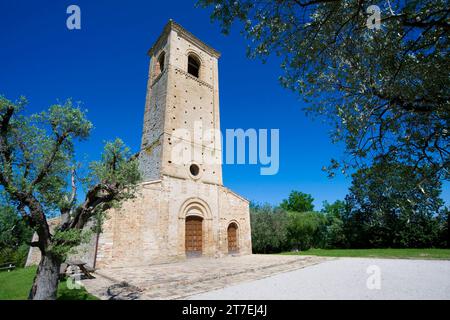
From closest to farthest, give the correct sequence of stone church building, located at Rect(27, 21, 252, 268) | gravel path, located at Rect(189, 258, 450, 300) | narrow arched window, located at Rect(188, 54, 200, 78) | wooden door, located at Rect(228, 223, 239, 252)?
gravel path, located at Rect(189, 258, 450, 300), stone church building, located at Rect(27, 21, 252, 268), wooden door, located at Rect(228, 223, 239, 252), narrow arched window, located at Rect(188, 54, 200, 78)

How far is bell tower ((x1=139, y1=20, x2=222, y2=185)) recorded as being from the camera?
1581cm

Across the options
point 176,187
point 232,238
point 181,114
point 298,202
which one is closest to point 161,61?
point 181,114

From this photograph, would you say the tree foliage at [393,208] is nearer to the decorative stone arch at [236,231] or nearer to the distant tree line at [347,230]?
the distant tree line at [347,230]

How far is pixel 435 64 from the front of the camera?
474 centimetres

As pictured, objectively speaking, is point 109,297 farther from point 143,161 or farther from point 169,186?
point 143,161

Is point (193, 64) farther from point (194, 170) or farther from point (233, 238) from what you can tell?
point (233, 238)

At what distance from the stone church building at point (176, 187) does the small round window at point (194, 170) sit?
0.23 ft

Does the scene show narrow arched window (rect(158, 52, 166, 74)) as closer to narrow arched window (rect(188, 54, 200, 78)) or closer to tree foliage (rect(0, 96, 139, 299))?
narrow arched window (rect(188, 54, 200, 78))

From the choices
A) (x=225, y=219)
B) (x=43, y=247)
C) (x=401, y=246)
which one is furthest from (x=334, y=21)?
(x=401, y=246)

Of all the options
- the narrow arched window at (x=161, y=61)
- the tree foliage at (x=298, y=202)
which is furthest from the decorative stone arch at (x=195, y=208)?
the tree foliage at (x=298, y=202)

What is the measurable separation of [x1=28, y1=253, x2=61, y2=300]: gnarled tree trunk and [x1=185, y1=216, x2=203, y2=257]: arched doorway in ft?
31.5

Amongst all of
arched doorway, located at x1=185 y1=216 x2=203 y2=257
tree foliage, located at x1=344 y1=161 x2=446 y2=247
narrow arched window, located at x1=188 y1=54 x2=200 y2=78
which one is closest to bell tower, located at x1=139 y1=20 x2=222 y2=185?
narrow arched window, located at x1=188 y1=54 x2=200 y2=78

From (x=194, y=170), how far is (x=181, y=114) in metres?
4.09

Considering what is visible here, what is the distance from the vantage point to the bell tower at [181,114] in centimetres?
1581
